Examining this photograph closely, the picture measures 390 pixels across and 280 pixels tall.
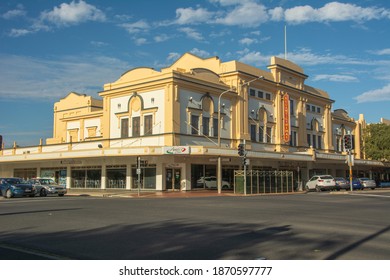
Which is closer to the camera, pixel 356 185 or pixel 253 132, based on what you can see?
pixel 356 185

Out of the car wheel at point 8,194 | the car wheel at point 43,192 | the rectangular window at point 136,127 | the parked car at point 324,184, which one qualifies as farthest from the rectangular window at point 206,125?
the car wheel at point 8,194

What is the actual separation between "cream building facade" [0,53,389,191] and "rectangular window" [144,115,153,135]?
0.10ft

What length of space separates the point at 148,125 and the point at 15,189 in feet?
52.0

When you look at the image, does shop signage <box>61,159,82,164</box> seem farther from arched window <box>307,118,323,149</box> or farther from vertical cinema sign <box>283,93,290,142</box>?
arched window <box>307,118,323,149</box>

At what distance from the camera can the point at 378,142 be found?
7062 centimetres

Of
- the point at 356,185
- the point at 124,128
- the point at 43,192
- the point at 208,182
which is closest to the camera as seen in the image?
the point at 43,192

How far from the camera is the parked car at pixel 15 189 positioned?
33.1m

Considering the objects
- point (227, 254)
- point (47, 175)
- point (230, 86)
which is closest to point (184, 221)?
point (227, 254)

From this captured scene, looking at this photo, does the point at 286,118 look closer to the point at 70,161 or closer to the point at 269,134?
the point at 269,134

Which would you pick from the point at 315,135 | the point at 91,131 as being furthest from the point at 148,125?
the point at 315,135

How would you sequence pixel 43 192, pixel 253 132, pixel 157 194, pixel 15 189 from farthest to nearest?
pixel 253 132
pixel 157 194
pixel 43 192
pixel 15 189

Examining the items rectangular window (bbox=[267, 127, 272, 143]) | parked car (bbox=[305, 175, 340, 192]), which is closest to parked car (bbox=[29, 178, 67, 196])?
parked car (bbox=[305, 175, 340, 192])

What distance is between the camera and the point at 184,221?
1489cm

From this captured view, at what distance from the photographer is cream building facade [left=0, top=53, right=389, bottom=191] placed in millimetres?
43125
